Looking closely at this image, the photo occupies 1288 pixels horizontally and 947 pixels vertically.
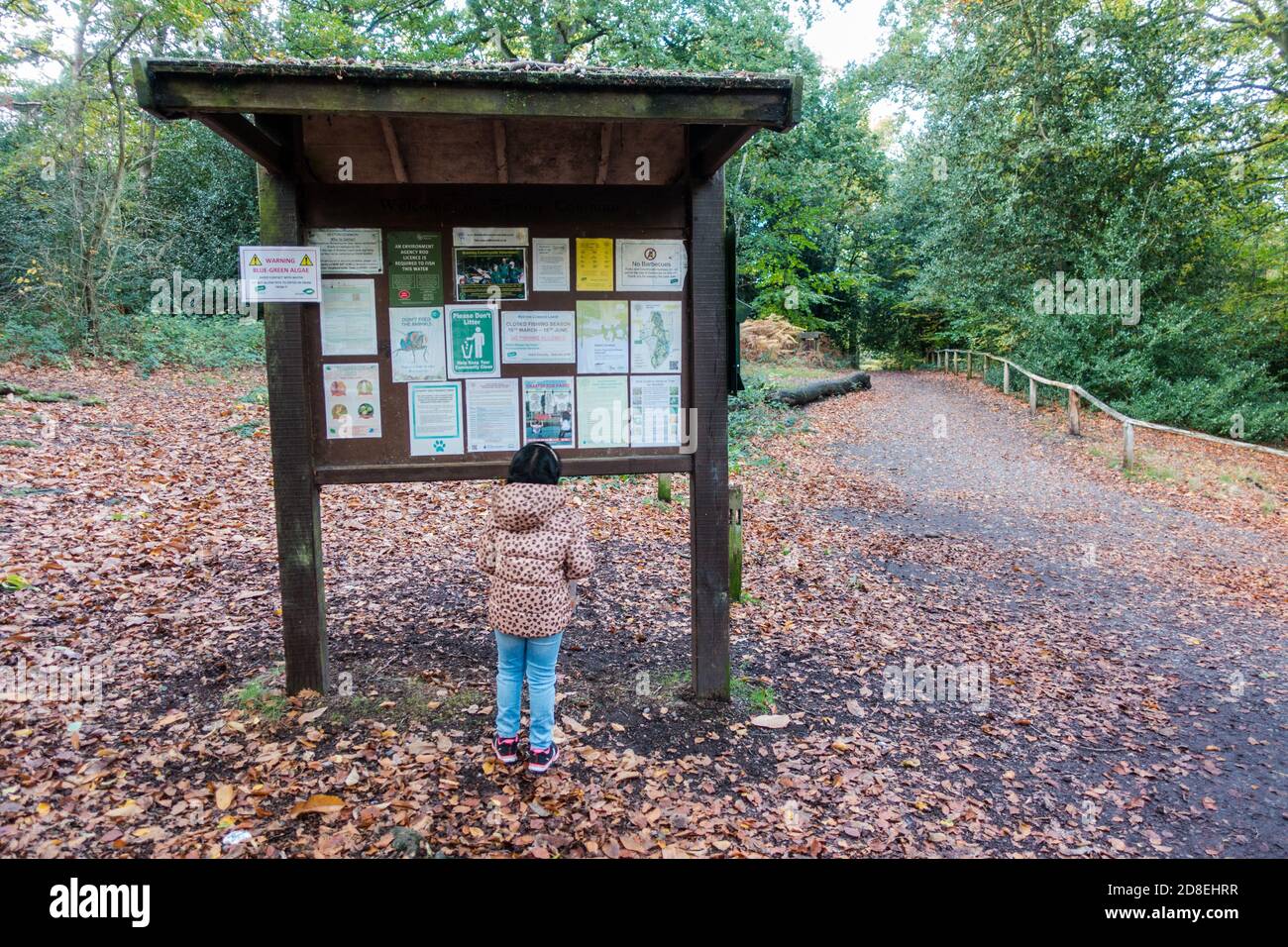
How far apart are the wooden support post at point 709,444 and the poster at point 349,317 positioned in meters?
1.79

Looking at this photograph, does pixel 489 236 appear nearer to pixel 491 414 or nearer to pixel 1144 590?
pixel 491 414

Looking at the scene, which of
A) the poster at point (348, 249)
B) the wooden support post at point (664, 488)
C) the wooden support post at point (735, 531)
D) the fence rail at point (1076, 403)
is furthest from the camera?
the fence rail at point (1076, 403)

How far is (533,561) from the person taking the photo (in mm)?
3600

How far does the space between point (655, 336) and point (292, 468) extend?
215 centimetres

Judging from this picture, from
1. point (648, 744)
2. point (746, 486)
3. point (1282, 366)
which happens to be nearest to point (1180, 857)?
point (648, 744)

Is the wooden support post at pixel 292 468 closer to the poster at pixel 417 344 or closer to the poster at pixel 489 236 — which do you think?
the poster at pixel 417 344

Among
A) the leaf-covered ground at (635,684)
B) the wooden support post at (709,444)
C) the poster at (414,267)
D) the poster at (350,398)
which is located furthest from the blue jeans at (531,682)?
the poster at (414,267)

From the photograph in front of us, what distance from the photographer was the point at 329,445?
4223mm

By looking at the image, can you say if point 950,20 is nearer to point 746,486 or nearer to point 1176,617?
point 746,486

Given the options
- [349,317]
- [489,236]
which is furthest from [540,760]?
[489,236]

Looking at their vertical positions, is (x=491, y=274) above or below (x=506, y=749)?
above

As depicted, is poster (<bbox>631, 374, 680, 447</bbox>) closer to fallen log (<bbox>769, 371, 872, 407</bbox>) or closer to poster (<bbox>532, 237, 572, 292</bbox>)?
poster (<bbox>532, 237, 572, 292</bbox>)

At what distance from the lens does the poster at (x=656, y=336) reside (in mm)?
4387

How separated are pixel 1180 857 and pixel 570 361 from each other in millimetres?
3934
